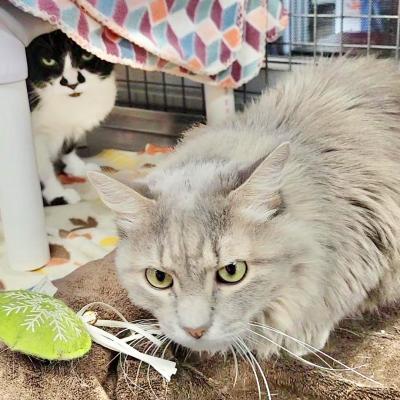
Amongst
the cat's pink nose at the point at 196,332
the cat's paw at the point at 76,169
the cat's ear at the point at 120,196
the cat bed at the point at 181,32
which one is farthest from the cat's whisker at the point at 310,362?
the cat's paw at the point at 76,169

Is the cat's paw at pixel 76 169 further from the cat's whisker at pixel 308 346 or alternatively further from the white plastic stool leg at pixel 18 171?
the cat's whisker at pixel 308 346

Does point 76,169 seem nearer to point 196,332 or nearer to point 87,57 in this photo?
point 87,57

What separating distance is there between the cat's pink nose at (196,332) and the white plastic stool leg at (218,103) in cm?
116

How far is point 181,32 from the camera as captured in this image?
1.95 m

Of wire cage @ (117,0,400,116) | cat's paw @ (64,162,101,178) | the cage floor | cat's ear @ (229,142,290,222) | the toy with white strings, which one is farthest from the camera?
cat's paw @ (64,162,101,178)

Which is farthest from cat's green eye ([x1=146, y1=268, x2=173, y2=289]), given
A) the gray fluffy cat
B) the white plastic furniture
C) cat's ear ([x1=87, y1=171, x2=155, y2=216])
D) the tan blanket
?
the white plastic furniture

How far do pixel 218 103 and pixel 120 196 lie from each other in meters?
1.08

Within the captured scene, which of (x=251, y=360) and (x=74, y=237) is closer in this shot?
(x=251, y=360)

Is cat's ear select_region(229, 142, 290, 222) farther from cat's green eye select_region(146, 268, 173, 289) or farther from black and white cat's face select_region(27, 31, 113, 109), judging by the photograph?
black and white cat's face select_region(27, 31, 113, 109)

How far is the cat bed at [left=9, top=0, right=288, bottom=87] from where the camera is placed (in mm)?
1807

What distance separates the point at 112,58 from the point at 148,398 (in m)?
1.02

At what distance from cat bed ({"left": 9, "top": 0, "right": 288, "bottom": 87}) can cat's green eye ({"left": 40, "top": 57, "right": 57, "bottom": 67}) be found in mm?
244

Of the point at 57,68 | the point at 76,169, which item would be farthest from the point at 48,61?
the point at 76,169

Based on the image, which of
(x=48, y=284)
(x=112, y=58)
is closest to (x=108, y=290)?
(x=48, y=284)
